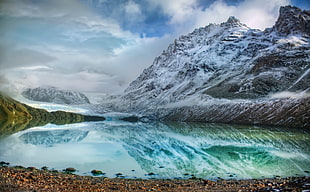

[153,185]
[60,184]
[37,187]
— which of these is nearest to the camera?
[37,187]

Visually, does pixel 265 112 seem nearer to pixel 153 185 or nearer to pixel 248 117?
pixel 248 117

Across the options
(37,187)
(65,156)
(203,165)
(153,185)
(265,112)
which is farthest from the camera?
(265,112)

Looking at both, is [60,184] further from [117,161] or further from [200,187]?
[117,161]

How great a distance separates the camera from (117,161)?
3769 cm

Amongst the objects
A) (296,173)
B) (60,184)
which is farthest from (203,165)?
(60,184)

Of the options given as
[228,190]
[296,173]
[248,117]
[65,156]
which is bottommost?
[228,190]

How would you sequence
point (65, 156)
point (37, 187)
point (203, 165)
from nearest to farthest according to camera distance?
point (37, 187) < point (203, 165) < point (65, 156)

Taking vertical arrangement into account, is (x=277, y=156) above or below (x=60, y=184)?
above

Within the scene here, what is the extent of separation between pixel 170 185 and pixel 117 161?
1741 cm

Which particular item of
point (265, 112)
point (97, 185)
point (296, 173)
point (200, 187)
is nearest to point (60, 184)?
point (97, 185)

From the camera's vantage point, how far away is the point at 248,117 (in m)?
175

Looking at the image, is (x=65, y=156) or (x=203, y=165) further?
(x=65, y=156)

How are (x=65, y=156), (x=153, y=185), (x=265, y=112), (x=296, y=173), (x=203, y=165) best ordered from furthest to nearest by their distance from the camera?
1. (x=265, y=112)
2. (x=65, y=156)
3. (x=203, y=165)
4. (x=296, y=173)
5. (x=153, y=185)

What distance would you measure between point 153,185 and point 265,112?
537 feet
